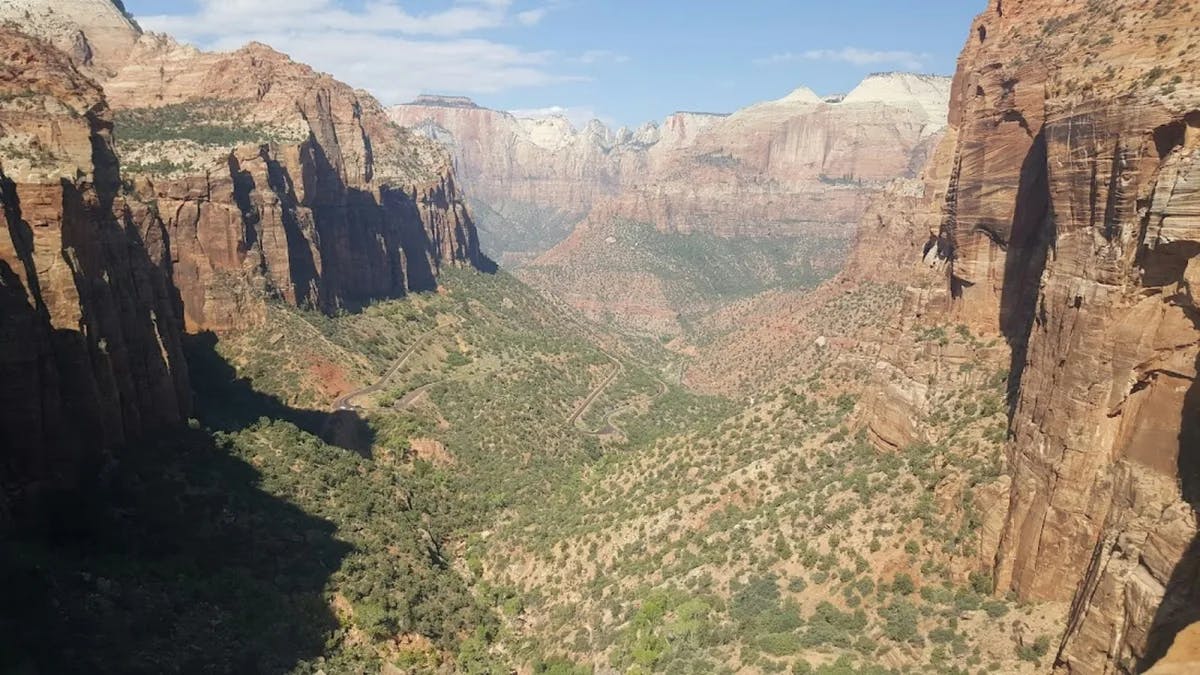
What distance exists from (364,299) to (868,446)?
8418cm

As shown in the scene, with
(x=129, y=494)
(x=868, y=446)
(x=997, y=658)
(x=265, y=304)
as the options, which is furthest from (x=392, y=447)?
(x=997, y=658)

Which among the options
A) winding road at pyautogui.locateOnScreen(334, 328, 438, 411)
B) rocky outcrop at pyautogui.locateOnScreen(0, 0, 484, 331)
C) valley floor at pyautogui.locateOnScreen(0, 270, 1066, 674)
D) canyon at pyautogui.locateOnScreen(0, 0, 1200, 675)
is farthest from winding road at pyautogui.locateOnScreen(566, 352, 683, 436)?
rocky outcrop at pyautogui.locateOnScreen(0, 0, 484, 331)

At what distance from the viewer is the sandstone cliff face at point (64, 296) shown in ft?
121

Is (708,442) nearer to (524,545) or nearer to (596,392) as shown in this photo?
(524,545)

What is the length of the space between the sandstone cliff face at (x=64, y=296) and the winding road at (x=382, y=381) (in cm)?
→ 2679

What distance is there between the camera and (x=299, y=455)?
5909 centimetres

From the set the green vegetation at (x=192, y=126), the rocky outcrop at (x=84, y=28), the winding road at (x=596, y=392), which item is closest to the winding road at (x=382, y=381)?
the winding road at (x=596, y=392)

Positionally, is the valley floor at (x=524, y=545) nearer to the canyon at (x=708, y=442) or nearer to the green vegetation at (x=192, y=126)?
the canyon at (x=708, y=442)

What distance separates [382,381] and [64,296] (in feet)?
166

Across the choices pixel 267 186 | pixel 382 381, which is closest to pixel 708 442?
pixel 382 381

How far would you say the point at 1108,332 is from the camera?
1091 inches

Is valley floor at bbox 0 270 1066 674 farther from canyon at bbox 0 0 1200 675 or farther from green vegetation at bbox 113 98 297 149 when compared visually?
green vegetation at bbox 113 98 297 149

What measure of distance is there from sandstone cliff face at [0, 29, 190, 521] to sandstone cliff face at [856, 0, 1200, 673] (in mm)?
44170

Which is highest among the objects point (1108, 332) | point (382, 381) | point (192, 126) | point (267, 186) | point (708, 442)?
point (192, 126)
